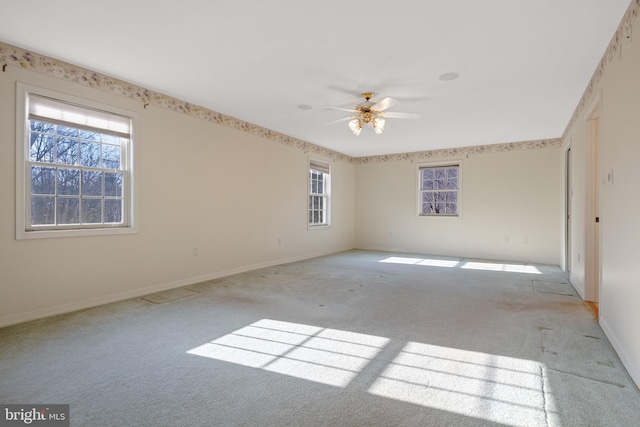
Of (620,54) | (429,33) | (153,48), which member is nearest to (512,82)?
(620,54)

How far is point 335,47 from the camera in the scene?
282cm

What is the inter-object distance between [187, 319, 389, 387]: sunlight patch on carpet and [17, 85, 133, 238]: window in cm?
209

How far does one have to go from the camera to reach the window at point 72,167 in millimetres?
3004

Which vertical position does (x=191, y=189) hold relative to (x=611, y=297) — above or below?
above

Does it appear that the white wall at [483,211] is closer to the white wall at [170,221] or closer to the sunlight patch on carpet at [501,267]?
the sunlight patch on carpet at [501,267]

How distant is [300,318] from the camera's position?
3.06 meters

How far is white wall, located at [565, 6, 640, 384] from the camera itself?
6.56 ft

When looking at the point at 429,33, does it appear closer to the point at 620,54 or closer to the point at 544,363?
the point at 620,54

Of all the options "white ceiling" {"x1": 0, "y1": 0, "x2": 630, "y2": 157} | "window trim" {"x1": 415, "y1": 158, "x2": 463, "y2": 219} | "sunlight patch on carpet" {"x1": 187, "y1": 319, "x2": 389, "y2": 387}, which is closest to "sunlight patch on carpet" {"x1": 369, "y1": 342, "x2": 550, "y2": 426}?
"sunlight patch on carpet" {"x1": 187, "y1": 319, "x2": 389, "y2": 387}

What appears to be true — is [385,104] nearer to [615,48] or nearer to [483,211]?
[615,48]

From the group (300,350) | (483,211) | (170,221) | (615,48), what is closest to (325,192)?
(483,211)

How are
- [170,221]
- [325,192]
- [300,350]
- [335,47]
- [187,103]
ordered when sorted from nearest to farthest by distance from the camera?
1. [300,350]
2. [335,47]
3. [170,221]
4. [187,103]
5. [325,192]

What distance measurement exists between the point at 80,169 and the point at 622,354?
4.86m

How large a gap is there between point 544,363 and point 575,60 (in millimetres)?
2707
